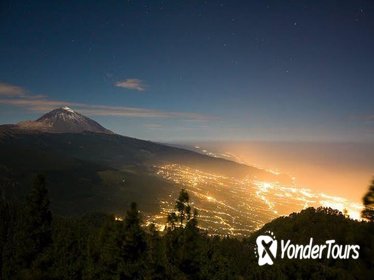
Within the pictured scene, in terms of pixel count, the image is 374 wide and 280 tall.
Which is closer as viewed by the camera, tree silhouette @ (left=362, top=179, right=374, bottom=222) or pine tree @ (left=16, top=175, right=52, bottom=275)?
tree silhouette @ (left=362, top=179, right=374, bottom=222)

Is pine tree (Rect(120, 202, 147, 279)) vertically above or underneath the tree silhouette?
underneath

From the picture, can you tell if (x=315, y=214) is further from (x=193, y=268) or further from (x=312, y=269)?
(x=193, y=268)

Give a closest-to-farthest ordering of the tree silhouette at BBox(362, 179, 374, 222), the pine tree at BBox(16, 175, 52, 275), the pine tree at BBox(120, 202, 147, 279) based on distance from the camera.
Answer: the tree silhouette at BBox(362, 179, 374, 222)
the pine tree at BBox(120, 202, 147, 279)
the pine tree at BBox(16, 175, 52, 275)

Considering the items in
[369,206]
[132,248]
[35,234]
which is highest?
[369,206]

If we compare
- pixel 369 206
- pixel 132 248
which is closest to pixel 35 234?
pixel 132 248

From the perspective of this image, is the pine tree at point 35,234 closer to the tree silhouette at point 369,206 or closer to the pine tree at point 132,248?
the pine tree at point 132,248

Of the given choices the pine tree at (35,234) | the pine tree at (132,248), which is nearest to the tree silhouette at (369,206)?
the pine tree at (132,248)

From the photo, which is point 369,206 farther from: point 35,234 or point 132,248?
point 35,234

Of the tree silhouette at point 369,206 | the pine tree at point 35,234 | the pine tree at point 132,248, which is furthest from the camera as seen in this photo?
the pine tree at point 35,234

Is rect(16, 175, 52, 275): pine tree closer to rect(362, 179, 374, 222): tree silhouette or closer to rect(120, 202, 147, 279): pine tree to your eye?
rect(120, 202, 147, 279): pine tree

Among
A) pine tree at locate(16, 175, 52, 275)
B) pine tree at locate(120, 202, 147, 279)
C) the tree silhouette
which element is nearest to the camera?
the tree silhouette

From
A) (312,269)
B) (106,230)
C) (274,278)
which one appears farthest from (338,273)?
(106,230)

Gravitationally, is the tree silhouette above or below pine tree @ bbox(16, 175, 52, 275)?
above

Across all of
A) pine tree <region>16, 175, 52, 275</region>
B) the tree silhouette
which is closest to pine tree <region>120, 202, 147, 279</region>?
pine tree <region>16, 175, 52, 275</region>
